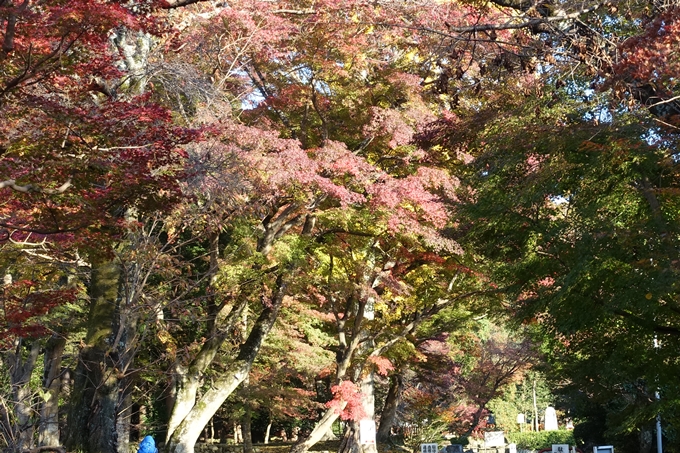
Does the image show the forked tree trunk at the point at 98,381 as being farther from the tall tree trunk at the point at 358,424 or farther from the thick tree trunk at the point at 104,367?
the tall tree trunk at the point at 358,424

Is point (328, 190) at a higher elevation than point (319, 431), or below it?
higher

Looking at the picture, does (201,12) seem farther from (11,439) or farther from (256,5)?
(11,439)

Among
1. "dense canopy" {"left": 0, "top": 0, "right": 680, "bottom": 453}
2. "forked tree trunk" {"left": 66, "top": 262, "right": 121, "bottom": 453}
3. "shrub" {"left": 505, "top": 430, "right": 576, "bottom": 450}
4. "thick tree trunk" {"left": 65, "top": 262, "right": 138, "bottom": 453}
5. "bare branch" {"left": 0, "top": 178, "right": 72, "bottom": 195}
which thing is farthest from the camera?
"shrub" {"left": 505, "top": 430, "right": 576, "bottom": 450}

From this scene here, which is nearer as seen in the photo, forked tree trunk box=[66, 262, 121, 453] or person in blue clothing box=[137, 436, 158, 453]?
person in blue clothing box=[137, 436, 158, 453]

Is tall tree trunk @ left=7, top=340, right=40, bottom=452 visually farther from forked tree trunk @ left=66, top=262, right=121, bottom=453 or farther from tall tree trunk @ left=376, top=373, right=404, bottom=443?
tall tree trunk @ left=376, top=373, right=404, bottom=443

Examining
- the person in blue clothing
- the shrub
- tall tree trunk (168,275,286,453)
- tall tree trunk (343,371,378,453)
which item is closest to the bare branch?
the person in blue clothing

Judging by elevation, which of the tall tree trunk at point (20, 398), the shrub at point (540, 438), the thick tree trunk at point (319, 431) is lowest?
the shrub at point (540, 438)

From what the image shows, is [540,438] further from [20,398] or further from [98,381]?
[98,381]

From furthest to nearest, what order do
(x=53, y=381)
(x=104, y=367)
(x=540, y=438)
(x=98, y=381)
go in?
(x=540, y=438) → (x=53, y=381) → (x=98, y=381) → (x=104, y=367)

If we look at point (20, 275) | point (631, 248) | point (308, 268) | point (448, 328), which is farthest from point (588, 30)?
point (448, 328)

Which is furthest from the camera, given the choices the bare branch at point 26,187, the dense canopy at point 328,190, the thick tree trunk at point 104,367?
the thick tree trunk at point 104,367

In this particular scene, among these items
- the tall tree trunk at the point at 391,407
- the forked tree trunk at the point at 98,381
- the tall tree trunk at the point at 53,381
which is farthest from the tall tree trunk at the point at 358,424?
the forked tree trunk at the point at 98,381

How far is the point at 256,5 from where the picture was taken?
48.6ft

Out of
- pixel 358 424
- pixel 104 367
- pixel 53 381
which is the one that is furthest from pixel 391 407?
pixel 104 367
